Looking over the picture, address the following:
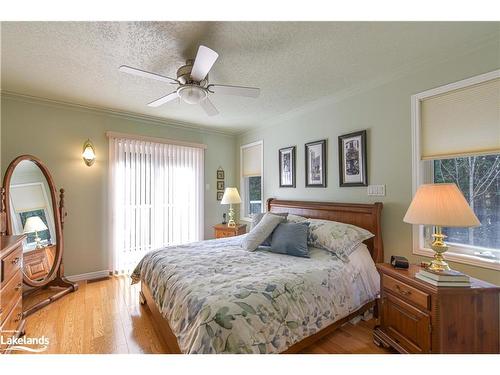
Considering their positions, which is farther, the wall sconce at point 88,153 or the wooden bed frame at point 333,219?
the wall sconce at point 88,153

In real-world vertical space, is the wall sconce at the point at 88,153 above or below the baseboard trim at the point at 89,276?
above

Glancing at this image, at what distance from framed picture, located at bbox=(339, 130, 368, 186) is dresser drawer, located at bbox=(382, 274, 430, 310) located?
1135 mm

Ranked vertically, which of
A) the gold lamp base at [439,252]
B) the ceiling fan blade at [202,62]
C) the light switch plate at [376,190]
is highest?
the ceiling fan blade at [202,62]

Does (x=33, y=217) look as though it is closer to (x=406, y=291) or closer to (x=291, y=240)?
(x=291, y=240)

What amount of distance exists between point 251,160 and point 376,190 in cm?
248

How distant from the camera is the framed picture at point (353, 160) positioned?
258cm

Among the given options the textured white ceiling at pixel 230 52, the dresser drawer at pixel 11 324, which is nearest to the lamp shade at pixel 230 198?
the textured white ceiling at pixel 230 52

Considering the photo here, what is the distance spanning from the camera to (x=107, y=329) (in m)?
2.08

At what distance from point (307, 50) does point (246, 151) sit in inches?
109

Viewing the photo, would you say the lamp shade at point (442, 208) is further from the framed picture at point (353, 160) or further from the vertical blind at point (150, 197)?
the vertical blind at point (150, 197)

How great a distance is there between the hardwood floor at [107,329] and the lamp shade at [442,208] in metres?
1.12

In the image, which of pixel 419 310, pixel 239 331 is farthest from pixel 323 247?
pixel 239 331

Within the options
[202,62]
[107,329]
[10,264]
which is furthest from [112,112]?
[107,329]

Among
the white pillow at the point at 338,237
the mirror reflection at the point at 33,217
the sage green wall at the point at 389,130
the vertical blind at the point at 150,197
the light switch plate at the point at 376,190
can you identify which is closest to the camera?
the sage green wall at the point at 389,130
